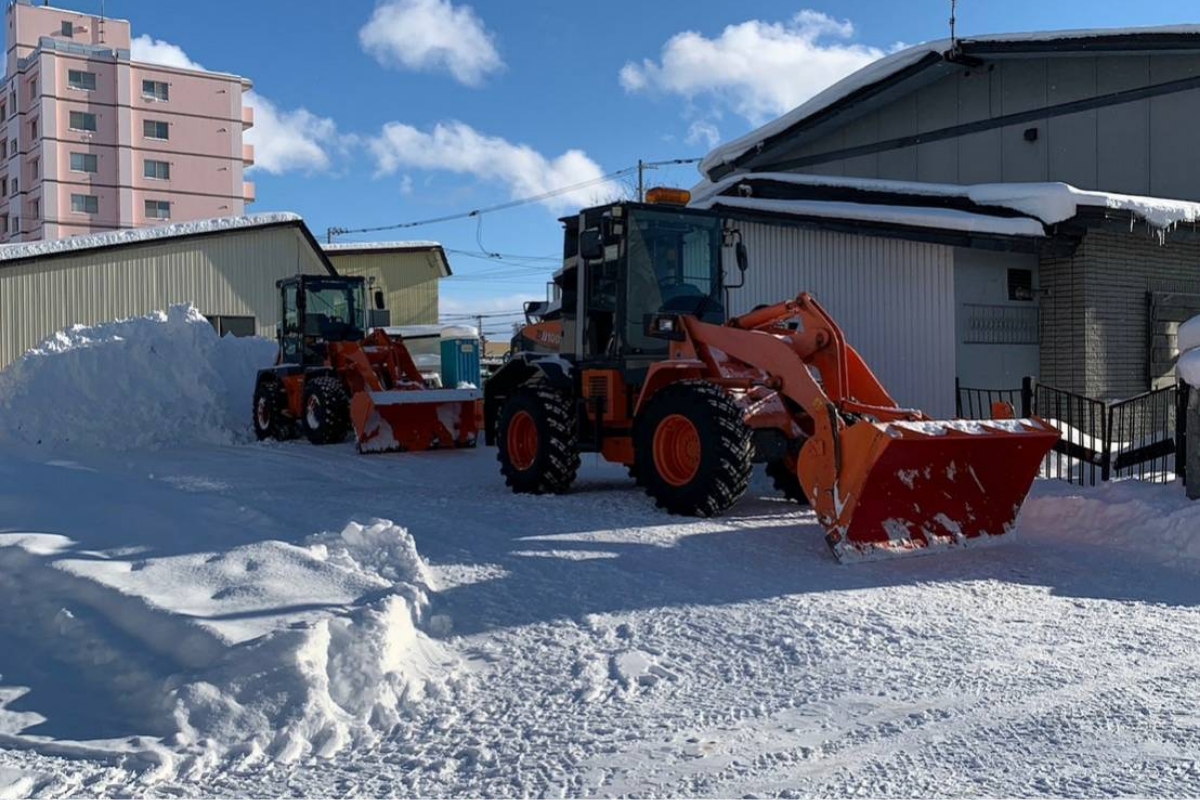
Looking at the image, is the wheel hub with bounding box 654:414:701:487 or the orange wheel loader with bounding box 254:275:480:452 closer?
the wheel hub with bounding box 654:414:701:487

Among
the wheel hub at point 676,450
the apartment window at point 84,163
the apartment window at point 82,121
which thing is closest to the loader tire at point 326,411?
the wheel hub at point 676,450

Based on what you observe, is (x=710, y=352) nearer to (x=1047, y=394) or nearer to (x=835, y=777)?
(x=835, y=777)

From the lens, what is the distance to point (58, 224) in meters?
61.9

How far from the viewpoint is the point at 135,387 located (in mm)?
18797

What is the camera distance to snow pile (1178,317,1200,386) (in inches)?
368

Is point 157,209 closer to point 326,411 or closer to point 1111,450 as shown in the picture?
point 326,411

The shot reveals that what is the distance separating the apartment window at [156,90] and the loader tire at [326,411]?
186 feet

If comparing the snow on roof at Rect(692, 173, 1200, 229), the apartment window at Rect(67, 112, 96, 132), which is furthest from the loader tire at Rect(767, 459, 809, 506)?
the apartment window at Rect(67, 112, 96, 132)

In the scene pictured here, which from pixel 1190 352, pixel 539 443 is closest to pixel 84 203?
pixel 539 443

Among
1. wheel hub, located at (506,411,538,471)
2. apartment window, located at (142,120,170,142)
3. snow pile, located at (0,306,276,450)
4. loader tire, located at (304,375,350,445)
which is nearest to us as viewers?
wheel hub, located at (506,411,538,471)

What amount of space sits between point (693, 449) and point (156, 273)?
871 inches

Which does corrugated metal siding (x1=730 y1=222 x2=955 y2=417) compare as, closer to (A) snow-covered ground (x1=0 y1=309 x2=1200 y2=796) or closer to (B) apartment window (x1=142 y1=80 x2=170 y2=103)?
(A) snow-covered ground (x1=0 y1=309 x2=1200 y2=796)

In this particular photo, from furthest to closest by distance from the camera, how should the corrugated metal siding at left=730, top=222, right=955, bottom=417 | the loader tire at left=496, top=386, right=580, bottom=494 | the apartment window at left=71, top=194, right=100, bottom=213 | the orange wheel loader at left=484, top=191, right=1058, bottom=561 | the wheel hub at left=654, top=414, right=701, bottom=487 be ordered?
the apartment window at left=71, top=194, right=100, bottom=213 < the corrugated metal siding at left=730, top=222, right=955, bottom=417 < the loader tire at left=496, top=386, right=580, bottom=494 < the wheel hub at left=654, top=414, right=701, bottom=487 < the orange wheel loader at left=484, top=191, right=1058, bottom=561

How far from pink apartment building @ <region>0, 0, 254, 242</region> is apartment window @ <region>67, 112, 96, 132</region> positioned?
58 mm
